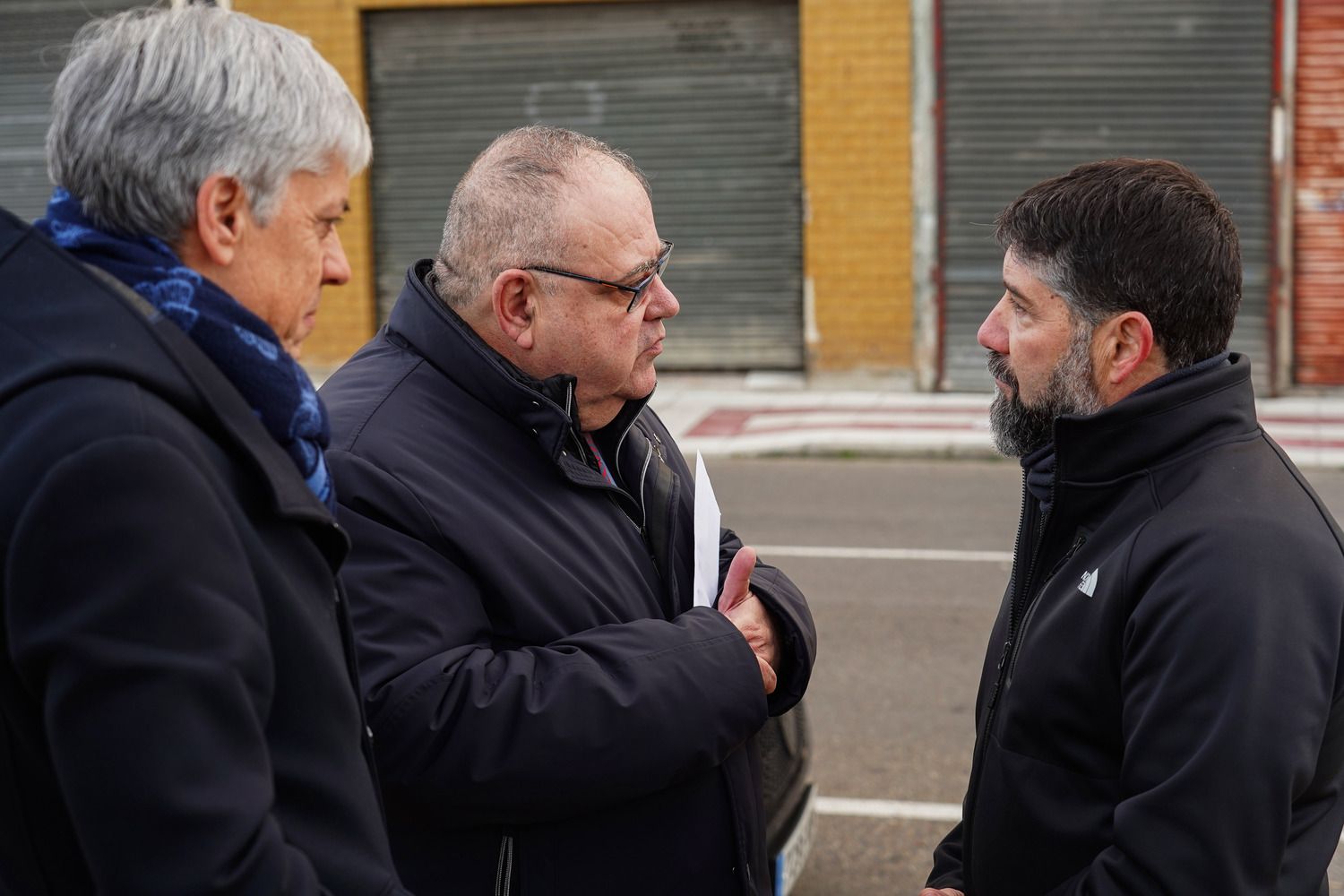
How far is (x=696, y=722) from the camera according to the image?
2326mm

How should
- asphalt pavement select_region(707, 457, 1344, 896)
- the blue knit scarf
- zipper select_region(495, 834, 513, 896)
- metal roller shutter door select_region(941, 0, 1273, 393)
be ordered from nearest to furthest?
the blue knit scarf < zipper select_region(495, 834, 513, 896) < asphalt pavement select_region(707, 457, 1344, 896) < metal roller shutter door select_region(941, 0, 1273, 393)

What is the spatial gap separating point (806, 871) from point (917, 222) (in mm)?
9891

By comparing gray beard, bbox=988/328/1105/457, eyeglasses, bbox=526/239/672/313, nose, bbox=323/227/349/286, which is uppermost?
nose, bbox=323/227/349/286

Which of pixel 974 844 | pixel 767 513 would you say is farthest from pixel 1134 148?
pixel 974 844

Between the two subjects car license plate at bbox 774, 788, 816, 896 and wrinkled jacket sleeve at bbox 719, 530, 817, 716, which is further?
car license plate at bbox 774, 788, 816, 896

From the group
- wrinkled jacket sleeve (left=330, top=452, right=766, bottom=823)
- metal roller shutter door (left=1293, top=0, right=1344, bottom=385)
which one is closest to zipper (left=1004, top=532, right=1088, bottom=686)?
wrinkled jacket sleeve (left=330, top=452, right=766, bottom=823)

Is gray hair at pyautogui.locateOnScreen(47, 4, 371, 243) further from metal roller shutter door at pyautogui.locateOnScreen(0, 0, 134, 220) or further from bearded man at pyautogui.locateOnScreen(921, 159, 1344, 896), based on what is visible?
metal roller shutter door at pyautogui.locateOnScreen(0, 0, 134, 220)

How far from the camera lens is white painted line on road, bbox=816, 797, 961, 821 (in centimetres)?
488

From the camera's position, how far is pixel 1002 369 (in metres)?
2.64

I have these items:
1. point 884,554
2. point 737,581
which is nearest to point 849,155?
point 884,554

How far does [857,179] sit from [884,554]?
240 inches

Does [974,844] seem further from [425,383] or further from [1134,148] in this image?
[1134,148]

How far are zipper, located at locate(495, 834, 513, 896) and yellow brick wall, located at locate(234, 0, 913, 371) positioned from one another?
1186 cm

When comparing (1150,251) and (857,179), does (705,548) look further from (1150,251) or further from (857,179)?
(857,179)
